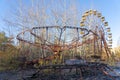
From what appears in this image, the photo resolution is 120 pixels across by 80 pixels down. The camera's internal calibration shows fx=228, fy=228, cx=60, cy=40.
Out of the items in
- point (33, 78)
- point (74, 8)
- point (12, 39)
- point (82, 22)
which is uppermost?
point (74, 8)

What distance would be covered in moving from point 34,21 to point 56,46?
11312mm

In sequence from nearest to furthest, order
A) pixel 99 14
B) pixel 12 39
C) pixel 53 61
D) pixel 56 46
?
pixel 56 46, pixel 53 61, pixel 12 39, pixel 99 14

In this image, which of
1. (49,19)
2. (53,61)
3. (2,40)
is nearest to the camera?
(53,61)

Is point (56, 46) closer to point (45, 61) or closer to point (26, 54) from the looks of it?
point (45, 61)

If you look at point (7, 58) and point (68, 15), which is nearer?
point (7, 58)

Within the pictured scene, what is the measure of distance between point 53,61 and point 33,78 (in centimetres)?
190

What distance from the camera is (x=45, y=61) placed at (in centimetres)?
732

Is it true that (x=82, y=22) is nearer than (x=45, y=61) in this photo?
No

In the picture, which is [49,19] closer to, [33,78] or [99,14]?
[99,14]

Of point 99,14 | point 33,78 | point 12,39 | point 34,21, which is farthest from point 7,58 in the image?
point 99,14

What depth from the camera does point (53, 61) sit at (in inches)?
281

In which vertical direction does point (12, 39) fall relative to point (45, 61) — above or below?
above

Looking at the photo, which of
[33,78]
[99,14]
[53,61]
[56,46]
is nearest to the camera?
[33,78]

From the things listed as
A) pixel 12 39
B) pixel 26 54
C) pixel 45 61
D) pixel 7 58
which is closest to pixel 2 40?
pixel 12 39
